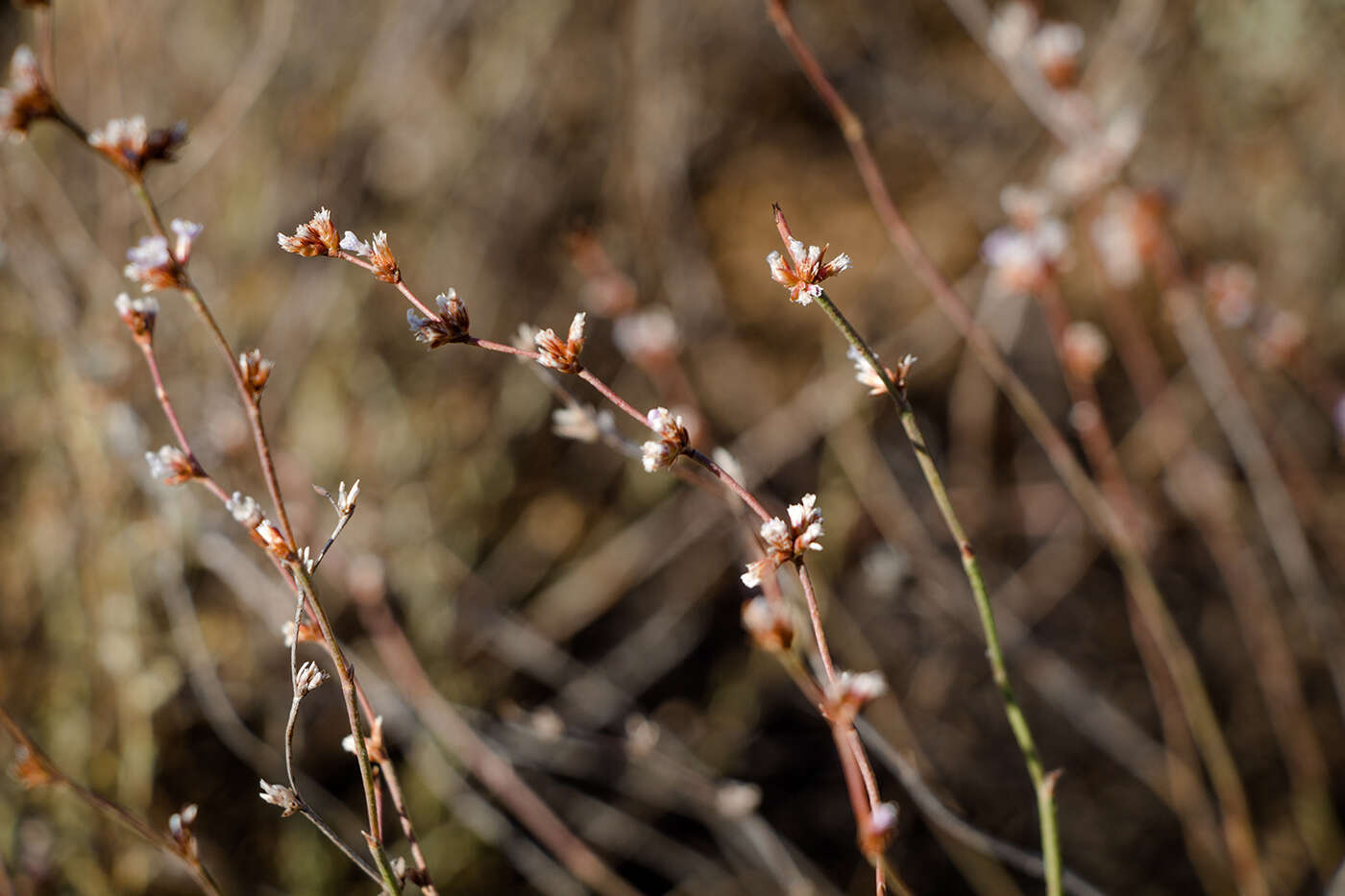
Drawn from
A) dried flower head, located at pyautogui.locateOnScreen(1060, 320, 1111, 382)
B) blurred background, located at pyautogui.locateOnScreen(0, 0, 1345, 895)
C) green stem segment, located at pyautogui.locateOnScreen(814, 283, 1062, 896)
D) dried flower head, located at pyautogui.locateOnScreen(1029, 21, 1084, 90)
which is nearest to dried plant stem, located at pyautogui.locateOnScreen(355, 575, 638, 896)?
blurred background, located at pyautogui.locateOnScreen(0, 0, 1345, 895)

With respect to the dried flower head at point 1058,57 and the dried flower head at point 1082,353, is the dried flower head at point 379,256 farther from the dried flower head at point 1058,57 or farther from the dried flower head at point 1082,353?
the dried flower head at point 1058,57

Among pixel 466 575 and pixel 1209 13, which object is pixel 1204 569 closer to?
pixel 1209 13

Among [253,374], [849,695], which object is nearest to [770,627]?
[849,695]

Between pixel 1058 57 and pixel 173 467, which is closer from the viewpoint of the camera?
pixel 173 467

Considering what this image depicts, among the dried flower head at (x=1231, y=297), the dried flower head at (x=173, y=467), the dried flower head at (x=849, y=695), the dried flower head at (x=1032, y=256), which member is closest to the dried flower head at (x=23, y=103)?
the dried flower head at (x=173, y=467)

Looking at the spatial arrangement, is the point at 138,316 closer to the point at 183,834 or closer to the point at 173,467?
the point at 173,467

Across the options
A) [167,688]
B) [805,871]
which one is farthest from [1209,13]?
[167,688]
